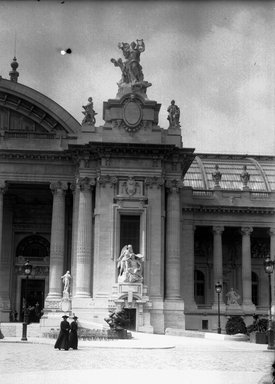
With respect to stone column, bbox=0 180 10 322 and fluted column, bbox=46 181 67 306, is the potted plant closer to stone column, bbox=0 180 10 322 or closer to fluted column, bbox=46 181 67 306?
fluted column, bbox=46 181 67 306

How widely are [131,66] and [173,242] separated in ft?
50.7

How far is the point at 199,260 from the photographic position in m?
73.0

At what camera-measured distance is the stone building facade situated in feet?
187

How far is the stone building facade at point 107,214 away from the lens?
56938 millimetres

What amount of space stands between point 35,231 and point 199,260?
1740 centimetres

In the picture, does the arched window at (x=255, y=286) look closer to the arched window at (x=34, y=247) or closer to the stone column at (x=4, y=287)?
the arched window at (x=34, y=247)

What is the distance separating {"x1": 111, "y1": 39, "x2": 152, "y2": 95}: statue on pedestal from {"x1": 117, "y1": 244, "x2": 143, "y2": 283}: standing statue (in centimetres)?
1422

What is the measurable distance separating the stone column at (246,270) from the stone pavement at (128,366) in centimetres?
2956

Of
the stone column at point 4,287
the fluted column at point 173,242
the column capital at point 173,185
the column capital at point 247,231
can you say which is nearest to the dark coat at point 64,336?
the fluted column at point 173,242

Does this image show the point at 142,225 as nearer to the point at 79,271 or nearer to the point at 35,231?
the point at 79,271

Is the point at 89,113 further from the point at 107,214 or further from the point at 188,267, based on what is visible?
the point at 188,267

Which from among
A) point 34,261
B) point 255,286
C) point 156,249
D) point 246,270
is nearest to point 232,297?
point 246,270

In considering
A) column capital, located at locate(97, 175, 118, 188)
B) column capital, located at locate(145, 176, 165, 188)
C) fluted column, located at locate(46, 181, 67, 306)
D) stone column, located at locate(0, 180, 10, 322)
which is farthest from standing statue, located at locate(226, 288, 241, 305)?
stone column, located at locate(0, 180, 10, 322)

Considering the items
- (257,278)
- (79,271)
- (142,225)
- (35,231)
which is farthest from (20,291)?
(257,278)
